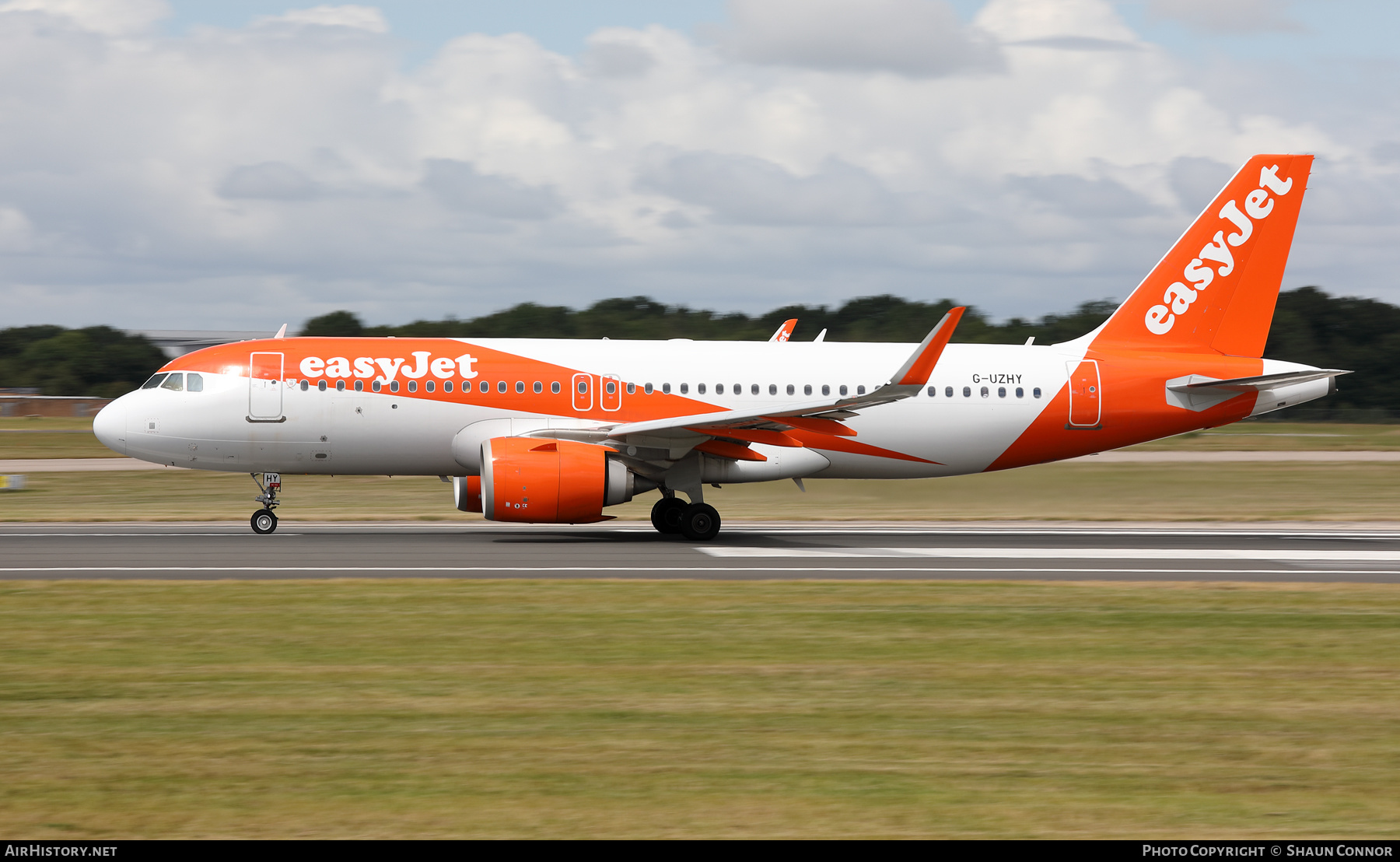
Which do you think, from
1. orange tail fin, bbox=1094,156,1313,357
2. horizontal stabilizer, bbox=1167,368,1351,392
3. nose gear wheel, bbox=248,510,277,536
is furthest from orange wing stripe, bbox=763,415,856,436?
nose gear wheel, bbox=248,510,277,536

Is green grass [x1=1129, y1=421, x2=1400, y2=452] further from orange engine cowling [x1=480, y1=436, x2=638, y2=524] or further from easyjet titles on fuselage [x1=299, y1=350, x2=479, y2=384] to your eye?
easyjet titles on fuselage [x1=299, y1=350, x2=479, y2=384]

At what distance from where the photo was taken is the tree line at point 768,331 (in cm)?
6303

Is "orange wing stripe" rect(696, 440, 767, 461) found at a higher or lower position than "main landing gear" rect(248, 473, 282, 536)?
higher

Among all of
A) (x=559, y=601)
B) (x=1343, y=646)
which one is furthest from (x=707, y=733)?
(x=1343, y=646)

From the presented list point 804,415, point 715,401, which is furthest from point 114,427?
point 804,415

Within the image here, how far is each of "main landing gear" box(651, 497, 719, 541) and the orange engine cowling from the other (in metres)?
1.85

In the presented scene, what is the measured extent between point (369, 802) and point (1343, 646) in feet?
28.9

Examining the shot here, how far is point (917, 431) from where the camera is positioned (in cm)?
2278

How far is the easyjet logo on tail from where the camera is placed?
2403cm

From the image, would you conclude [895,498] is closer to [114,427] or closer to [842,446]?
[842,446]

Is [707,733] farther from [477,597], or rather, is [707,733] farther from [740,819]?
[477,597]

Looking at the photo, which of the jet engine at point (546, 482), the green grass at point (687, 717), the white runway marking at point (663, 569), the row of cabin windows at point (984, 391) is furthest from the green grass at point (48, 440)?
the green grass at point (687, 717)

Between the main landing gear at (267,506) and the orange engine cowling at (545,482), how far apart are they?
13.2 feet

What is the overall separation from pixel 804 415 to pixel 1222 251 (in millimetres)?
9251
